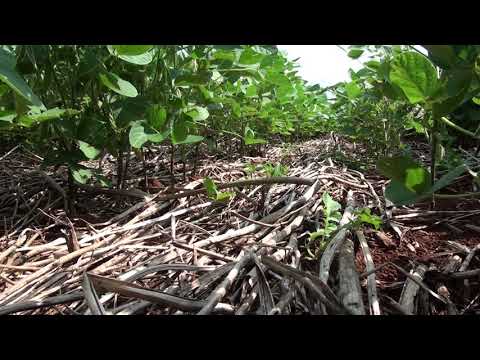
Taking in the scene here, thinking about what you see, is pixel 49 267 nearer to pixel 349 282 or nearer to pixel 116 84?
pixel 116 84

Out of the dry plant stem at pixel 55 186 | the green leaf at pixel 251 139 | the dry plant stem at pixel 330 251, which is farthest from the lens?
the green leaf at pixel 251 139

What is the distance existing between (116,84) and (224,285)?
61 cm

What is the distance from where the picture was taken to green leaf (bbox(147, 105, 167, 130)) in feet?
3.54

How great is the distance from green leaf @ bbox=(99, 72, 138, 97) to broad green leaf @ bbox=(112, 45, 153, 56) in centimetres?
6

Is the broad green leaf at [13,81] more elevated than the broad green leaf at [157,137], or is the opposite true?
the broad green leaf at [13,81]

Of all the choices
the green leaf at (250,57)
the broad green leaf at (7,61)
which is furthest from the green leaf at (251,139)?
the broad green leaf at (7,61)

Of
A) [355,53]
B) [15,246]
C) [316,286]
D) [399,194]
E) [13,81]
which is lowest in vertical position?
[15,246]

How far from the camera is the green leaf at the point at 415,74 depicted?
63cm

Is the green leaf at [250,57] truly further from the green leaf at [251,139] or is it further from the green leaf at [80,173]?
the green leaf at [80,173]

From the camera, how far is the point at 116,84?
1003 millimetres

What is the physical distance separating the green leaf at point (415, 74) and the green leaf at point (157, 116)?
24.8 inches

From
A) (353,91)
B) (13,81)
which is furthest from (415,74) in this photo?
(353,91)
